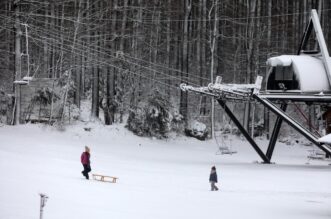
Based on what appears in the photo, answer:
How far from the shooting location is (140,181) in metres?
21.9

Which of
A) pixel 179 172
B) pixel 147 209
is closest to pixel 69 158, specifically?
pixel 179 172

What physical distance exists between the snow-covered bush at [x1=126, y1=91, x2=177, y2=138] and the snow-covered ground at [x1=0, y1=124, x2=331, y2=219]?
706 millimetres

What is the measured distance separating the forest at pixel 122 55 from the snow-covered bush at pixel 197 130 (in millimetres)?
1081

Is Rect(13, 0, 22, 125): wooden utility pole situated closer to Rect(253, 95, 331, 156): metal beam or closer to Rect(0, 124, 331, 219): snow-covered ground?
Rect(0, 124, 331, 219): snow-covered ground

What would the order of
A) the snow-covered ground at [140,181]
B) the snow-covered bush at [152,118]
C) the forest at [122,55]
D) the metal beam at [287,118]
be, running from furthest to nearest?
the snow-covered bush at [152,118], the forest at [122,55], the metal beam at [287,118], the snow-covered ground at [140,181]

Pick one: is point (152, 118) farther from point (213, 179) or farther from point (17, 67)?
point (213, 179)

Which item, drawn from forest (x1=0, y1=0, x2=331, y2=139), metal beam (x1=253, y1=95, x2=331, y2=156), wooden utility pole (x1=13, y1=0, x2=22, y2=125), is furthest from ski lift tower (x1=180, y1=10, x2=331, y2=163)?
wooden utility pole (x1=13, y1=0, x2=22, y2=125)

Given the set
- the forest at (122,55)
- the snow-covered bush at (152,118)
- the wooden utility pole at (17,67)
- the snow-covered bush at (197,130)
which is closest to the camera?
the wooden utility pole at (17,67)

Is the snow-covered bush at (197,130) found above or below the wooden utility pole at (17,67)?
below

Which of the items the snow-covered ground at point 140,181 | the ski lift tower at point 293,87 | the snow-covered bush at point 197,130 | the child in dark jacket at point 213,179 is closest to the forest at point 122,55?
the snow-covered bush at point 197,130

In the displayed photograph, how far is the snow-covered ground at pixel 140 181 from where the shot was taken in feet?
52.4

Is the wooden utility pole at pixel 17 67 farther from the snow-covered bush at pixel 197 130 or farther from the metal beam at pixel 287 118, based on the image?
the metal beam at pixel 287 118

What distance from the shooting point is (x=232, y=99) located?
29.7 meters

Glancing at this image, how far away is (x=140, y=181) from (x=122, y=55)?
1673 cm
